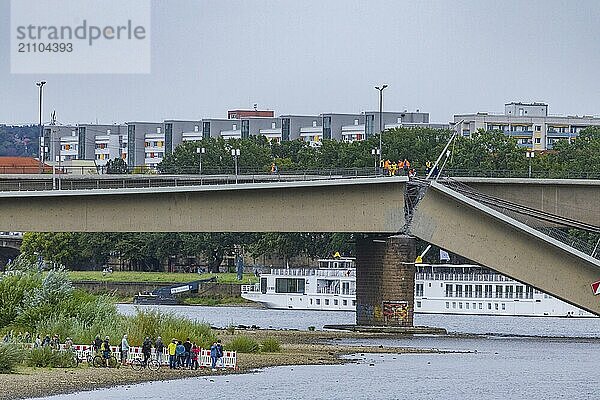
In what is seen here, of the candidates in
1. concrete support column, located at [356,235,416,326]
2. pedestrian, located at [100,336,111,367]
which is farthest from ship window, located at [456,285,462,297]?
pedestrian, located at [100,336,111,367]

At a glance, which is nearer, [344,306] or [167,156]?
[344,306]

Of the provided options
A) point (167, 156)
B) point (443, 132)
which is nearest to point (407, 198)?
point (443, 132)

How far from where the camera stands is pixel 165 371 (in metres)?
62.1

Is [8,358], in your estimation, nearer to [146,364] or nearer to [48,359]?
[48,359]

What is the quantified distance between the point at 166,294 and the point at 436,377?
267ft

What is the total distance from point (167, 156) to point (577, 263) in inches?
4439

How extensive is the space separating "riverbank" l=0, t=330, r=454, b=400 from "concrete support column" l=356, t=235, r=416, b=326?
5.55 meters

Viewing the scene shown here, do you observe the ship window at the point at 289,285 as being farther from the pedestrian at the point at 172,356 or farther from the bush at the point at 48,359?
the bush at the point at 48,359

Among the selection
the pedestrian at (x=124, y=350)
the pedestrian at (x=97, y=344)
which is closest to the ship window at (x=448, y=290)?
the pedestrian at (x=124, y=350)

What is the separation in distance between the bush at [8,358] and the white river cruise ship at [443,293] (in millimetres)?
70237

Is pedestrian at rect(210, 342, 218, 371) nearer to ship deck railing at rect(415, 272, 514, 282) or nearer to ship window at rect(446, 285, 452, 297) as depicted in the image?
ship deck railing at rect(415, 272, 514, 282)

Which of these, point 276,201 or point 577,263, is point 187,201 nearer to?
point 276,201

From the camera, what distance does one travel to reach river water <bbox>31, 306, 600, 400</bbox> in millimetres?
57562

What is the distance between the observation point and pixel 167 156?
191750mm
